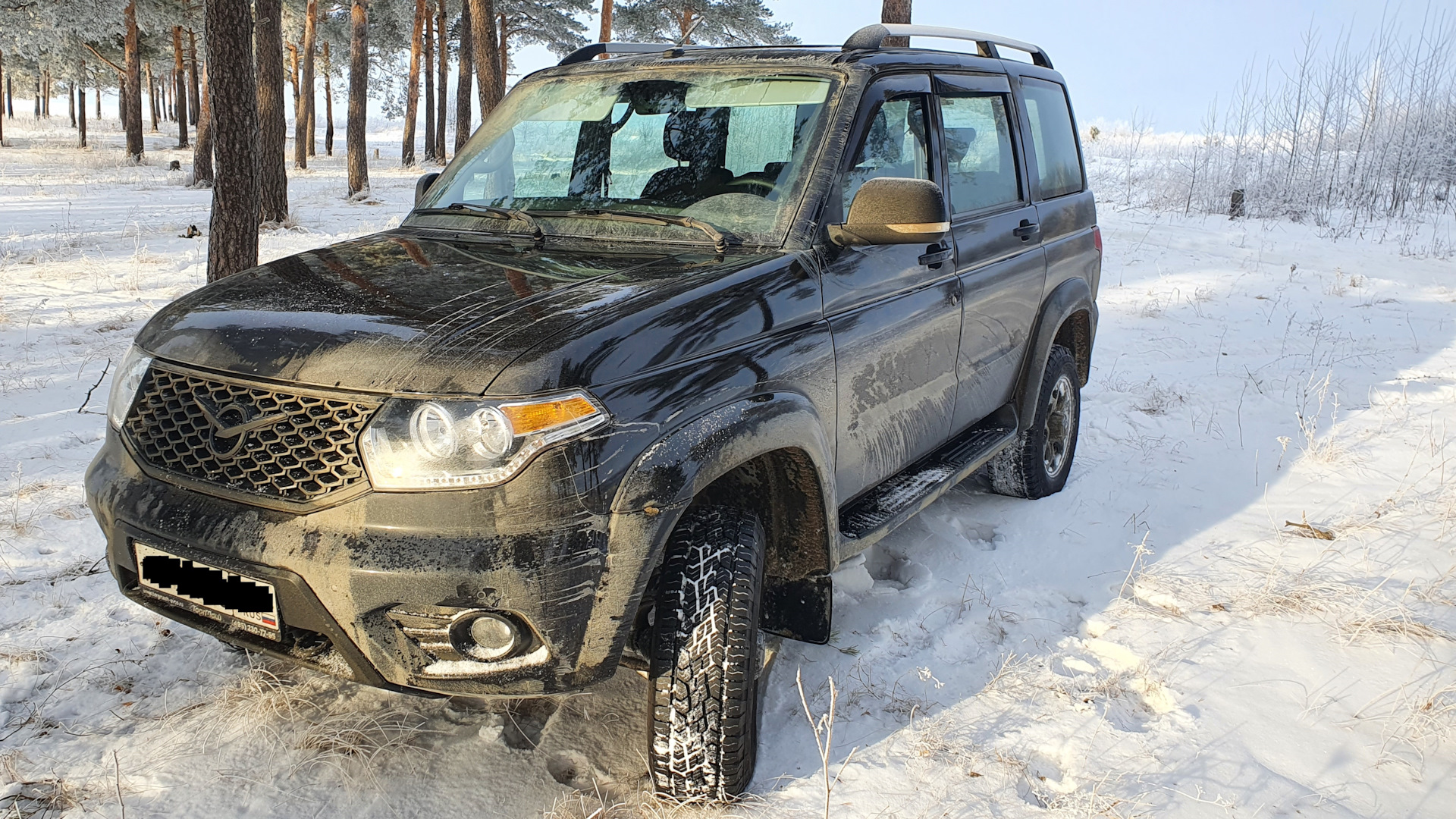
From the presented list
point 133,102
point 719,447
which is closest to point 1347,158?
point 719,447

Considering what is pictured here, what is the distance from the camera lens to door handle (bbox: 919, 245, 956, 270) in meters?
3.39

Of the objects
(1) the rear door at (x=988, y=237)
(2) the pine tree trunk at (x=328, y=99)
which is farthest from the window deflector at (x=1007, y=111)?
(2) the pine tree trunk at (x=328, y=99)

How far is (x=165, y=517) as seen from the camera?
2281 mm

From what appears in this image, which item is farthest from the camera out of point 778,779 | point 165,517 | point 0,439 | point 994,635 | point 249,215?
point 249,215

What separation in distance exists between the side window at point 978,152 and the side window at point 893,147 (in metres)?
0.18

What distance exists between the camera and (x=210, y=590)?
2.28 metres

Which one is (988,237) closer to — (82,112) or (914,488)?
(914,488)

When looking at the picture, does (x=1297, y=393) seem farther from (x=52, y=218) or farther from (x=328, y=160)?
(x=328, y=160)

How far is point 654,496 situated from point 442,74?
35.3 m

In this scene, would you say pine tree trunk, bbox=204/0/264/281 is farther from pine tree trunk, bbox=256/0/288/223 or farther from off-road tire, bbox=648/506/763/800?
off-road tire, bbox=648/506/763/800

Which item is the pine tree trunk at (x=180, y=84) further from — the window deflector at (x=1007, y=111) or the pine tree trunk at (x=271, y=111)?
the window deflector at (x=1007, y=111)

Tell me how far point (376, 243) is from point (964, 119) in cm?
223

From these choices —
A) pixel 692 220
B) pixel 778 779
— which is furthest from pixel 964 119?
pixel 778 779

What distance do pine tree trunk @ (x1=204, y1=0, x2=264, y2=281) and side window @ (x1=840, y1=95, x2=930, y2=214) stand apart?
18.4 feet
